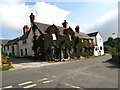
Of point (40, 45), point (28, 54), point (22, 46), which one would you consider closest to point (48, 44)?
point (40, 45)

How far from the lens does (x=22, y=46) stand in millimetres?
30688

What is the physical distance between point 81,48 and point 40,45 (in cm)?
1360

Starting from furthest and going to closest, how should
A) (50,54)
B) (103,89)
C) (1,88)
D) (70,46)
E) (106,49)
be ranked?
(106,49), (70,46), (50,54), (1,88), (103,89)

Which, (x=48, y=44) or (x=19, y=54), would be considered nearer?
(x=48, y=44)

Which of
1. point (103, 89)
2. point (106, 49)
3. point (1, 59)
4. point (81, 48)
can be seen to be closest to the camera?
point (103, 89)

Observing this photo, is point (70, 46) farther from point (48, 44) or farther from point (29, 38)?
point (29, 38)

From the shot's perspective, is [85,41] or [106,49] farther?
[106,49]

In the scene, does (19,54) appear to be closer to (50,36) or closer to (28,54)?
(28,54)

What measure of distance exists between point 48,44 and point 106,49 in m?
44.4

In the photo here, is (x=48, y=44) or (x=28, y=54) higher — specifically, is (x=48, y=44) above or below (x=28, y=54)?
above

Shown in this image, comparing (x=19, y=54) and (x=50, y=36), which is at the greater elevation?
(x=50, y=36)

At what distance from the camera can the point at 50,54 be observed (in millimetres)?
22625

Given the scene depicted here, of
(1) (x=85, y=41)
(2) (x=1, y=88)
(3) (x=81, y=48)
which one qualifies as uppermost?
(1) (x=85, y=41)

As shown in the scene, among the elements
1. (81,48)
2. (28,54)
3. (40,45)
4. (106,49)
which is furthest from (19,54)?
(106,49)
